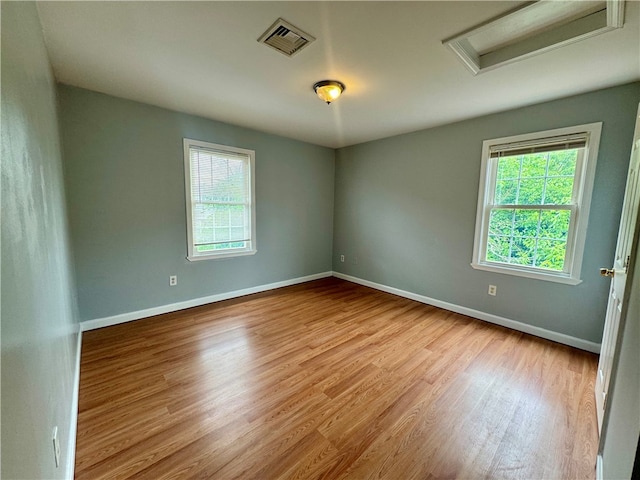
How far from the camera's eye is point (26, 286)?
2.74 ft

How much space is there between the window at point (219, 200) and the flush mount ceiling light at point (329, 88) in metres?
1.65

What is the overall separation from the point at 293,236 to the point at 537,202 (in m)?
3.17

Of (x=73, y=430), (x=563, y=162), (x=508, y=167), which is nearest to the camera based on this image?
(x=73, y=430)

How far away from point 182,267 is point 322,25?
2913mm

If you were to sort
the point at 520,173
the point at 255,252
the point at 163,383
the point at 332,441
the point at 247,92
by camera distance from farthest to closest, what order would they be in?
1. the point at 255,252
2. the point at 520,173
3. the point at 247,92
4. the point at 163,383
5. the point at 332,441

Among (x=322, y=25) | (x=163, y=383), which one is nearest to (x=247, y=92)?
(x=322, y=25)

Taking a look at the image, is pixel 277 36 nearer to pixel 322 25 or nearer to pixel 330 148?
pixel 322 25

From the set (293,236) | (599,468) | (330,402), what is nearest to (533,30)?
(599,468)

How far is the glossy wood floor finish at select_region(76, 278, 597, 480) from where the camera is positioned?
136cm

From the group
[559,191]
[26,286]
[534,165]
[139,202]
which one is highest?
[534,165]

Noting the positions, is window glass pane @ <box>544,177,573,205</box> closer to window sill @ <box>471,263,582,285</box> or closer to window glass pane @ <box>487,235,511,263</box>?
window glass pane @ <box>487,235,511,263</box>

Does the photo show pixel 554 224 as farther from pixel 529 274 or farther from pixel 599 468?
pixel 599 468

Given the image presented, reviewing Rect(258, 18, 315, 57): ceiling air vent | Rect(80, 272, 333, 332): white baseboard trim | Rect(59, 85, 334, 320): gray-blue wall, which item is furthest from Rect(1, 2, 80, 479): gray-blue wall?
Rect(80, 272, 333, 332): white baseboard trim

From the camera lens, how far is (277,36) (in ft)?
5.54
